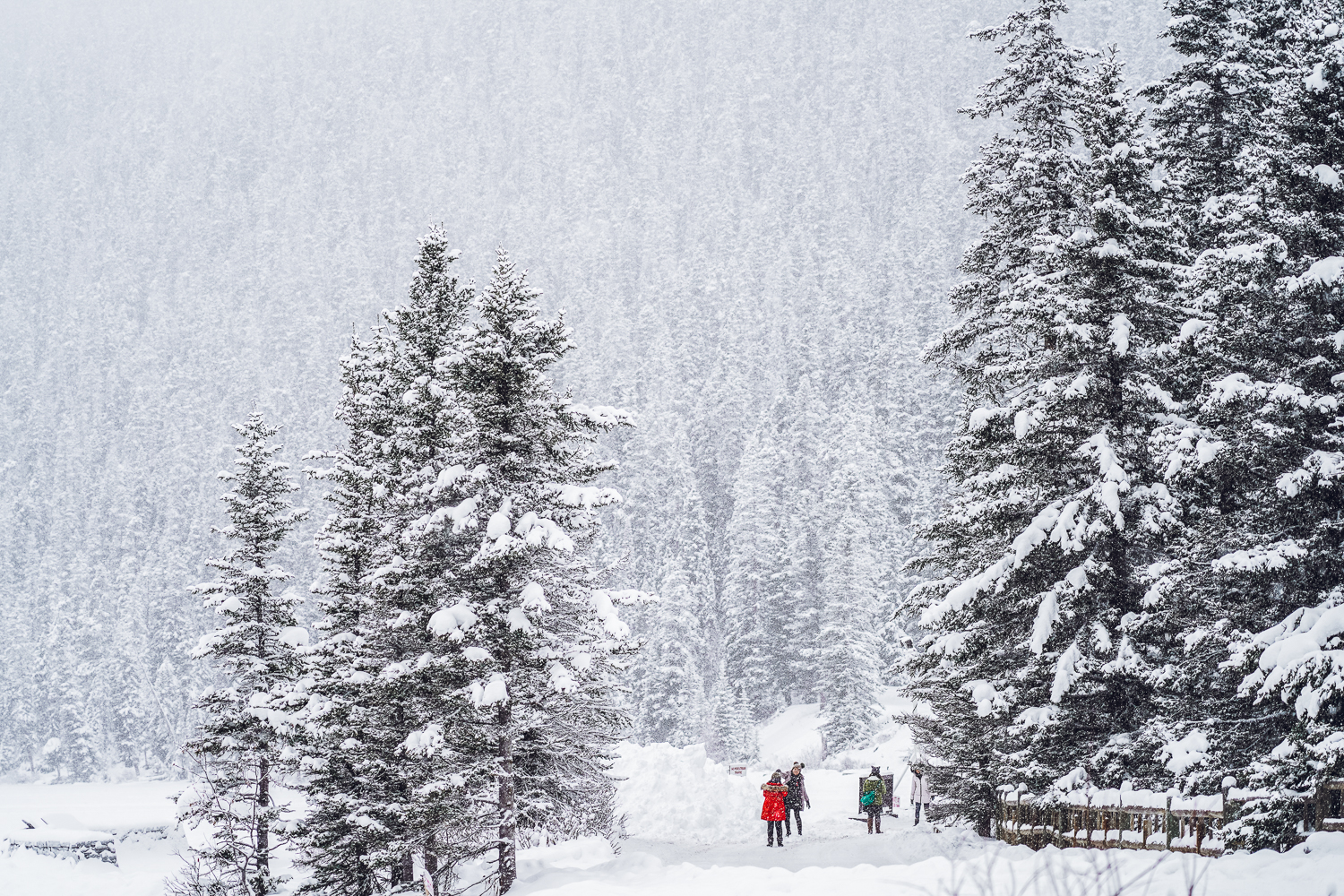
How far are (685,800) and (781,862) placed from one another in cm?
1035

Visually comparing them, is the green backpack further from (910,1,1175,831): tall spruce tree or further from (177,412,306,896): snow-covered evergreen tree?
(177,412,306,896): snow-covered evergreen tree

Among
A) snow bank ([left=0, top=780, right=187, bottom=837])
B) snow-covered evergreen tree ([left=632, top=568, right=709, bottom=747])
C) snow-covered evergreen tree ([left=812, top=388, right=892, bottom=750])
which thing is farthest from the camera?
snow-covered evergreen tree ([left=632, top=568, right=709, bottom=747])

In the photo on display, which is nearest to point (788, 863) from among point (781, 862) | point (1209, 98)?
point (781, 862)

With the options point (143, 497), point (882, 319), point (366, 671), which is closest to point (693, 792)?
point (366, 671)

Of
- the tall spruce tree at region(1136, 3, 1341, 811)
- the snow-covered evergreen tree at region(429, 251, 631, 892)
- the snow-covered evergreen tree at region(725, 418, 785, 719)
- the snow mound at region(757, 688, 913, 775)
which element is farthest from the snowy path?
the snow-covered evergreen tree at region(725, 418, 785, 719)

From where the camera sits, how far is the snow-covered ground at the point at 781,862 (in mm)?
10211

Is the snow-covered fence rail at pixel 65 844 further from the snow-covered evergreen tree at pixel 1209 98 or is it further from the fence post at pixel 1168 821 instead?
the snow-covered evergreen tree at pixel 1209 98

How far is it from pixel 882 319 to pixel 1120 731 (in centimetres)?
9003

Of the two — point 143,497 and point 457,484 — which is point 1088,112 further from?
point 143,497

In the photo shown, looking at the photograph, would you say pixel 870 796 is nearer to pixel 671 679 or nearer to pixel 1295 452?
pixel 1295 452

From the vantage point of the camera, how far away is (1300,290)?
41.3ft

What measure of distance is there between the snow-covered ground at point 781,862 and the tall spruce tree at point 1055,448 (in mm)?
2122

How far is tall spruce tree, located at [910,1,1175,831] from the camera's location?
1434cm

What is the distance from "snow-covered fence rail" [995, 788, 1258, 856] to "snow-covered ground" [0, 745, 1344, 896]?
544 mm
